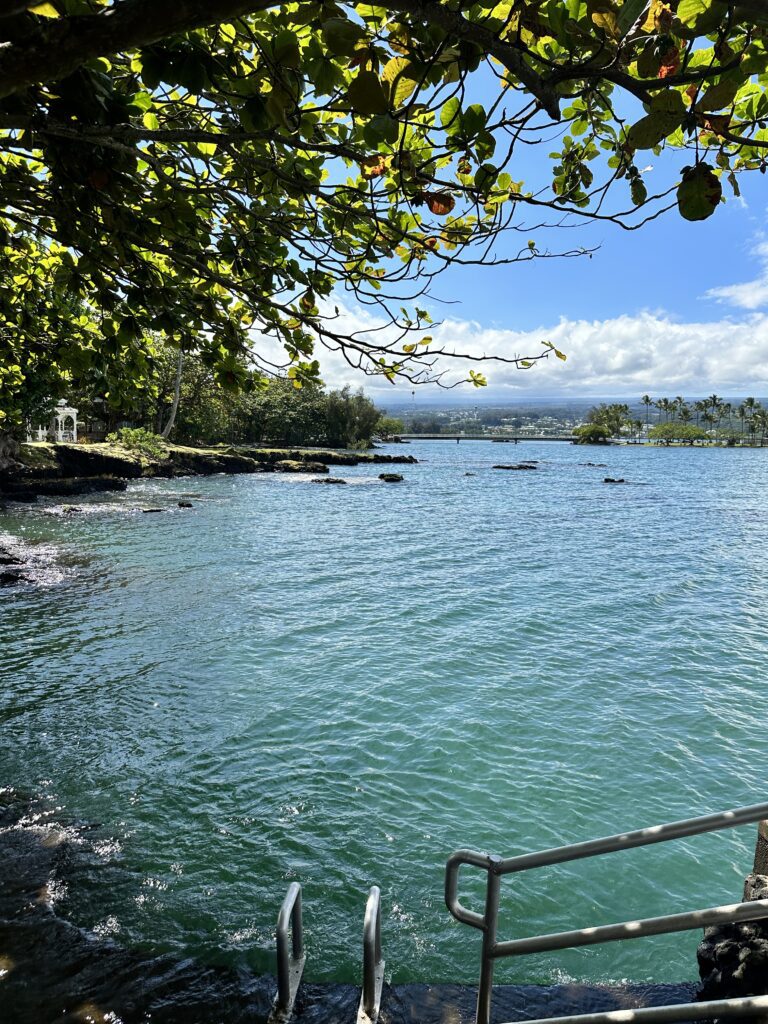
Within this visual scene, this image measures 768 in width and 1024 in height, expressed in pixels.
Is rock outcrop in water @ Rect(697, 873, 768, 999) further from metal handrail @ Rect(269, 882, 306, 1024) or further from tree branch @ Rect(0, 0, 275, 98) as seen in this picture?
tree branch @ Rect(0, 0, 275, 98)

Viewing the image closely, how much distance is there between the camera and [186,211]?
167 inches

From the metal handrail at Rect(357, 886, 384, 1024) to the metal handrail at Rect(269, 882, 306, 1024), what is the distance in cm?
48

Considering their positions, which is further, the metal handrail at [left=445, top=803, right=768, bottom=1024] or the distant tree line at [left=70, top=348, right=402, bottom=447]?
the distant tree line at [left=70, top=348, right=402, bottom=447]

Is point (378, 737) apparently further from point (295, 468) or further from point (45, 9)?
point (295, 468)

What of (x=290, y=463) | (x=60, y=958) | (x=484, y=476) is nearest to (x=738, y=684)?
(x=60, y=958)

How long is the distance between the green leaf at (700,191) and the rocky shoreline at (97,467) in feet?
127

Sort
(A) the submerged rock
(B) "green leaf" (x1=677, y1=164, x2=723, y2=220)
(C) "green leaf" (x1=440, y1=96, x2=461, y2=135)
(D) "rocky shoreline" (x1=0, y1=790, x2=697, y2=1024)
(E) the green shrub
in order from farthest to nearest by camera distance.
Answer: (A) the submerged rock → (E) the green shrub → (D) "rocky shoreline" (x1=0, y1=790, x2=697, y2=1024) → (C) "green leaf" (x1=440, y1=96, x2=461, y2=135) → (B) "green leaf" (x1=677, y1=164, x2=723, y2=220)

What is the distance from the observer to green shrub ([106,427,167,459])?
52531 mm

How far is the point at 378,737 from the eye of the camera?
9.78m

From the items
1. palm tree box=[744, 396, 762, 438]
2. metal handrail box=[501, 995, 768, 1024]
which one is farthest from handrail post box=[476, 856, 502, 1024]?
palm tree box=[744, 396, 762, 438]

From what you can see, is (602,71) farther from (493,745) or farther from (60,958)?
(493,745)

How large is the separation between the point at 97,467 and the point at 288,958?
45656 millimetres

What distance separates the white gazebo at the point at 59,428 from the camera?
162 ft

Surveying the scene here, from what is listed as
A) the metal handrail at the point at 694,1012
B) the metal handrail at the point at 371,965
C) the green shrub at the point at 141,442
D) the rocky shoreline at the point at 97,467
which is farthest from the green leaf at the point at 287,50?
the green shrub at the point at 141,442
